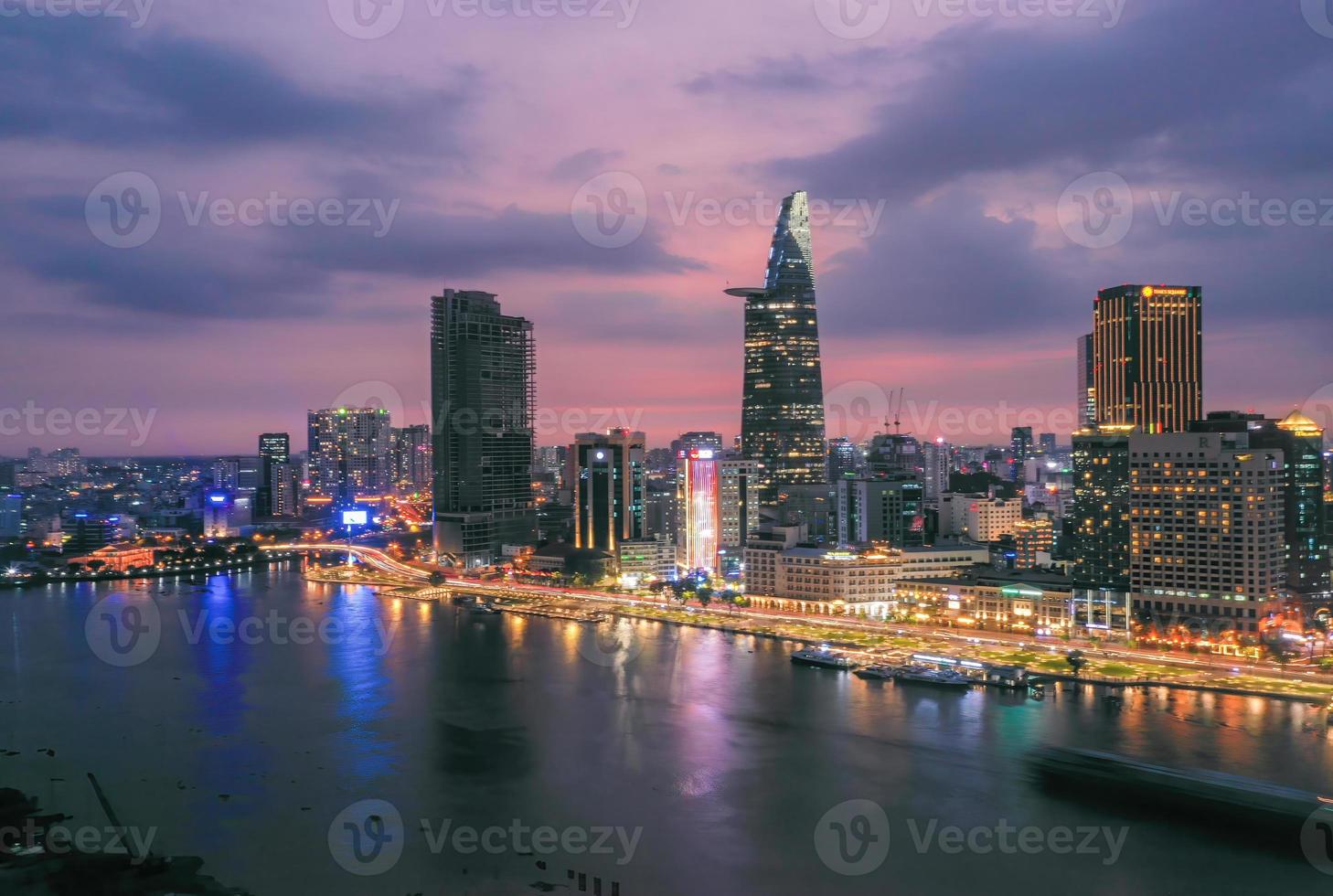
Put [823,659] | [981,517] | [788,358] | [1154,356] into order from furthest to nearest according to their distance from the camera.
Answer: [788,358]
[981,517]
[1154,356]
[823,659]

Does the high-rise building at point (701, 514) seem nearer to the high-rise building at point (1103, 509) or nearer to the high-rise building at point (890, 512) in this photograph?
the high-rise building at point (890, 512)

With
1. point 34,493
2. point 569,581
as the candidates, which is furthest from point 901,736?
point 34,493

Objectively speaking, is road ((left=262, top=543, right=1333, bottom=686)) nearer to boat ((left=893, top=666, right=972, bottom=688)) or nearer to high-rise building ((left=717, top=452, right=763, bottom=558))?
boat ((left=893, top=666, right=972, bottom=688))

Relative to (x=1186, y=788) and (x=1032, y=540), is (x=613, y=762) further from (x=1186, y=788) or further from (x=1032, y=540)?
(x=1032, y=540)

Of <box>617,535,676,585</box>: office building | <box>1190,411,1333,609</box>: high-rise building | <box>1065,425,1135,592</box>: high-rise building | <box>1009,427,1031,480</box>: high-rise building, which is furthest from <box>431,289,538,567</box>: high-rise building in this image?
<box>1009,427,1031,480</box>: high-rise building

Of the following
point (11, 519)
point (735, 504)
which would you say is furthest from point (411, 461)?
point (735, 504)

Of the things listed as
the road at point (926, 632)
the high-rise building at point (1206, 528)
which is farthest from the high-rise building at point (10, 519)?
the high-rise building at point (1206, 528)
